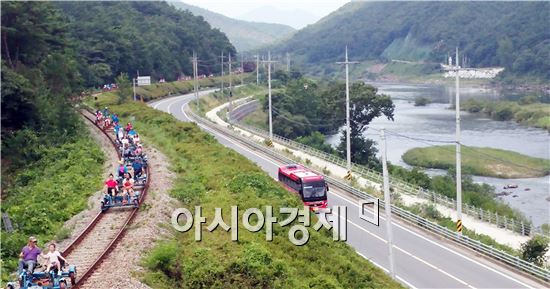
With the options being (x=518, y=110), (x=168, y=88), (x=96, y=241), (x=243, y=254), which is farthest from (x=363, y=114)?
(x=518, y=110)

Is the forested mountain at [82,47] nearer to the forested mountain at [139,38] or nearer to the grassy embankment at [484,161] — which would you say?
the forested mountain at [139,38]

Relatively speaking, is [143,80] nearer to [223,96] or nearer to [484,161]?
[223,96]

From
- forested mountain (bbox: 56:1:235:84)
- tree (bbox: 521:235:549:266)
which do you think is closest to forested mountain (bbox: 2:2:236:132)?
forested mountain (bbox: 56:1:235:84)

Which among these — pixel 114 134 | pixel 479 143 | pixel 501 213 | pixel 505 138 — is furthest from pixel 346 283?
pixel 505 138

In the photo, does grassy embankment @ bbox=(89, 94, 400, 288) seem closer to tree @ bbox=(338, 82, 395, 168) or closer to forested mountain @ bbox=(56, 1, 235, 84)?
tree @ bbox=(338, 82, 395, 168)

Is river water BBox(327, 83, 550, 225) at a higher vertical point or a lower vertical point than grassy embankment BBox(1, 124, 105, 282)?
lower
